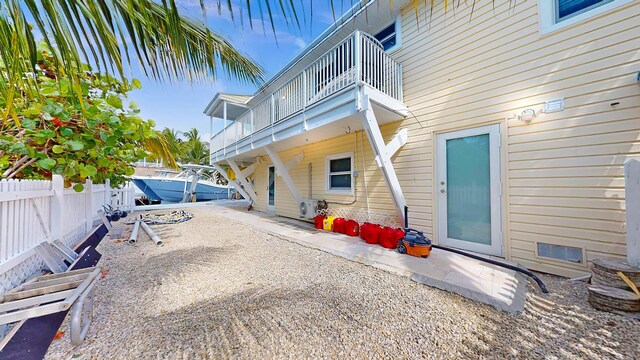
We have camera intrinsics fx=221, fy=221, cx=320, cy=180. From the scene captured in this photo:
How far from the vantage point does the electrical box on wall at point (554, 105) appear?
3.12m

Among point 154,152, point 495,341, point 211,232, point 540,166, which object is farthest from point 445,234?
point 154,152

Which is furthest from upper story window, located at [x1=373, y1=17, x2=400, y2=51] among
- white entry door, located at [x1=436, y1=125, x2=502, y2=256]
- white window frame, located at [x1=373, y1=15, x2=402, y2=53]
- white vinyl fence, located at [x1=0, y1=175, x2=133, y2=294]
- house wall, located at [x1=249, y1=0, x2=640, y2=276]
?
white vinyl fence, located at [x1=0, y1=175, x2=133, y2=294]

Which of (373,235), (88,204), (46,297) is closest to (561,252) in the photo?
(373,235)

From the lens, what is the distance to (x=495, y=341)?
1852mm

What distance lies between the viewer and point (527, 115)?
333cm

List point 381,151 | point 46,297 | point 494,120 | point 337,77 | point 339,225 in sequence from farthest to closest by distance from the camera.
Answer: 1. point 339,225
2. point 337,77
3. point 381,151
4. point 494,120
5. point 46,297

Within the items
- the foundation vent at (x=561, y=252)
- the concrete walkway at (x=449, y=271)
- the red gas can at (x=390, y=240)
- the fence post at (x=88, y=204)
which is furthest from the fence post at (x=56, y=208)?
the foundation vent at (x=561, y=252)

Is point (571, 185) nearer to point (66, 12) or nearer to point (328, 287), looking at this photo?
point (328, 287)

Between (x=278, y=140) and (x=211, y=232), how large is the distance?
305 cm

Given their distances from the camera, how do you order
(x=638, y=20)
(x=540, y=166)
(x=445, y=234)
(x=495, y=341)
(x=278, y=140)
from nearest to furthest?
(x=495, y=341)
(x=638, y=20)
(x=540, y=166)
(x=445, y=234)
(x=278, y=140)

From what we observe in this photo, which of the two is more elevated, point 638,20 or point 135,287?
point 638,20

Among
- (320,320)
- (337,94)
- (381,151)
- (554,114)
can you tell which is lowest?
(320,320)

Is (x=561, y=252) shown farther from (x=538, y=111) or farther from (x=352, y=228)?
(x=352, y=228)

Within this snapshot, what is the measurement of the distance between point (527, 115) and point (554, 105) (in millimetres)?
302
